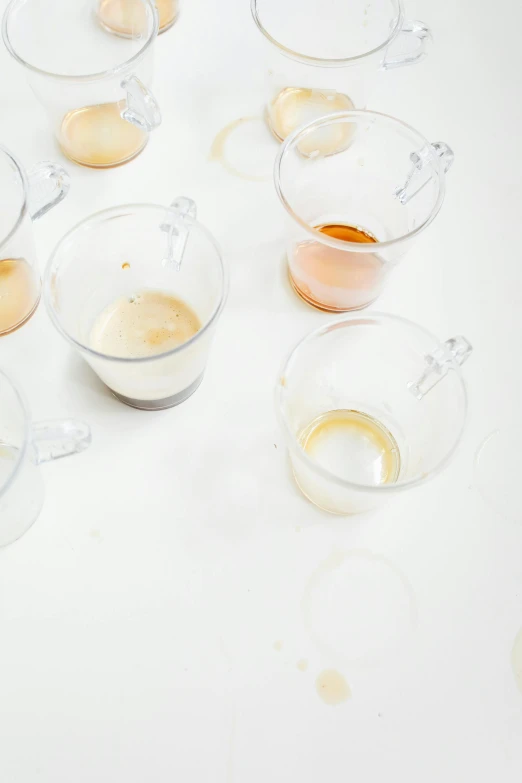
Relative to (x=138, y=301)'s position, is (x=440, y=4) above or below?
above

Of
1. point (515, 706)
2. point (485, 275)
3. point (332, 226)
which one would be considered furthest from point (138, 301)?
point (515, 706)

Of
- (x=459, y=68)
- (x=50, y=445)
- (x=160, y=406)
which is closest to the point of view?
(x=50, y=445)

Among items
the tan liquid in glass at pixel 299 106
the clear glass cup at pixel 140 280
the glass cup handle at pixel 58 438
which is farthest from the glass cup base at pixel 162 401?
the tan liquid in glass at pixel 299 106

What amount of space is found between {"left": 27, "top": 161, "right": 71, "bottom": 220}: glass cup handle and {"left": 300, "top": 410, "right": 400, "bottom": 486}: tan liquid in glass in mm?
360

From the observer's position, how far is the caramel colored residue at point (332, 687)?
25.5 inches

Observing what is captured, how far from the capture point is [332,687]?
651 mm

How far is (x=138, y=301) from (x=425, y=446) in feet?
1.13

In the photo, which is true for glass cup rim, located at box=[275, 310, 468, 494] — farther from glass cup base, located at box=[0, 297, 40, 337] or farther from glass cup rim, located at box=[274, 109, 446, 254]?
glass cup base, located at box=[0, 297, 40, 337]

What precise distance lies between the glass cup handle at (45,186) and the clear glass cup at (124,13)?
28cm

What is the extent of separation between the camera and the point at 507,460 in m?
0.75

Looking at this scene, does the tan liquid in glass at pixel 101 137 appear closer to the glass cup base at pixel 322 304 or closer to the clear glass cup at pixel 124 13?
the clear glass cup at pixel 124 13

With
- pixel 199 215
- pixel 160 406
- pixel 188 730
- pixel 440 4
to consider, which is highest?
pixel 440 4

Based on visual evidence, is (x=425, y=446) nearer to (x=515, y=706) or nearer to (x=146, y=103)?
(x=515, y=706)

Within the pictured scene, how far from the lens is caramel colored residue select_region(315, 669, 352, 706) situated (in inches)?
25.5
